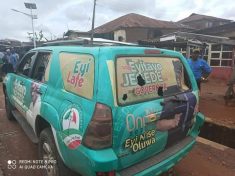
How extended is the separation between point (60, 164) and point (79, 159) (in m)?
0.48

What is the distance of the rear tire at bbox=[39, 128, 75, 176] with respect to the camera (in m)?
2.91

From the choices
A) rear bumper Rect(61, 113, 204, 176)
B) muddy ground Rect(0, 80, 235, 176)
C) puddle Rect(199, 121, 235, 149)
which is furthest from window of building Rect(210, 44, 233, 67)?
rear bumper Rect(61, 113, 204, 176)

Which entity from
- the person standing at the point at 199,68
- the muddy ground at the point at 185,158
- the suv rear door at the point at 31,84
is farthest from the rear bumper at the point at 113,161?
the person standing at the point at 199,68

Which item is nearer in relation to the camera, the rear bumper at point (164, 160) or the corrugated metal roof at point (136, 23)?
the rear bumper at point (164, 160)

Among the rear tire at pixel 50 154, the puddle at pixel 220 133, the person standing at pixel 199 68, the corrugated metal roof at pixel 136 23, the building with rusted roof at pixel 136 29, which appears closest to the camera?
the rear tire at pixel 50 154

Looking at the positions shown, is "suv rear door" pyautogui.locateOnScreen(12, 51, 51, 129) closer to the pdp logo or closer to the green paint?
the green paint

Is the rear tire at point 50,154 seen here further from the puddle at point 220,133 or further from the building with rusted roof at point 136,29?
the building with rusted roof at point 136,29

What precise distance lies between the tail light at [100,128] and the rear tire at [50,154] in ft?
2.19

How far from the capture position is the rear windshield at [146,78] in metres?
2.62

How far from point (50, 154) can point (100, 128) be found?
1.05 metres

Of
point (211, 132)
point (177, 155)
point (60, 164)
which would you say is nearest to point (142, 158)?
point (177, 155)

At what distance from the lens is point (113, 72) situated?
8.35 feet

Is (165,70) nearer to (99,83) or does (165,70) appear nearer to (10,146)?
(99,83)

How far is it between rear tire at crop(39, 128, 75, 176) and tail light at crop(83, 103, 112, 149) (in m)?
0.67
